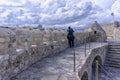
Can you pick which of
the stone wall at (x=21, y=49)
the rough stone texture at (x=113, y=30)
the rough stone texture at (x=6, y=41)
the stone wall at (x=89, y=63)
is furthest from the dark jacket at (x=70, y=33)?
the rough stone texture at (x=113, y=30)

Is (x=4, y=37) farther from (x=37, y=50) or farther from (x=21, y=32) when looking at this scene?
(x=37, y=50)

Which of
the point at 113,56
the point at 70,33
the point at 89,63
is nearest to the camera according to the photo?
the point at 89,63

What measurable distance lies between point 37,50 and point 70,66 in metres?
1.49

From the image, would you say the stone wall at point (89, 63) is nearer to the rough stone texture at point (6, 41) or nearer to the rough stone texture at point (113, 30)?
the rough stone texture at point (6, 41)

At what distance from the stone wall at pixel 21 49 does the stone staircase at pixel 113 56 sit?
18.3ft

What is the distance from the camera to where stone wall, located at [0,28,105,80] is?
4713mm

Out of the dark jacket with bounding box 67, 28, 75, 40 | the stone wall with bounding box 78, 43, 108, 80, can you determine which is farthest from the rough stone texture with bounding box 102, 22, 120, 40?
the dark jacket with bounding box 67, 28, 75, 40

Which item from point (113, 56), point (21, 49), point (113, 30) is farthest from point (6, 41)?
point (113, 30)

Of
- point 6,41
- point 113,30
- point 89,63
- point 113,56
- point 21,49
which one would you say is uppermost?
point 6,41

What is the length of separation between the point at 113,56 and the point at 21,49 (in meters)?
10.3

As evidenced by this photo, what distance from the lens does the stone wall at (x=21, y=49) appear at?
4713 millimetres

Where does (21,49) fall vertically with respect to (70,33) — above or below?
below

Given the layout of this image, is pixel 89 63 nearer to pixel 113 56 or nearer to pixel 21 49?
pixel 21 49

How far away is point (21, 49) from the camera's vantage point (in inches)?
238
